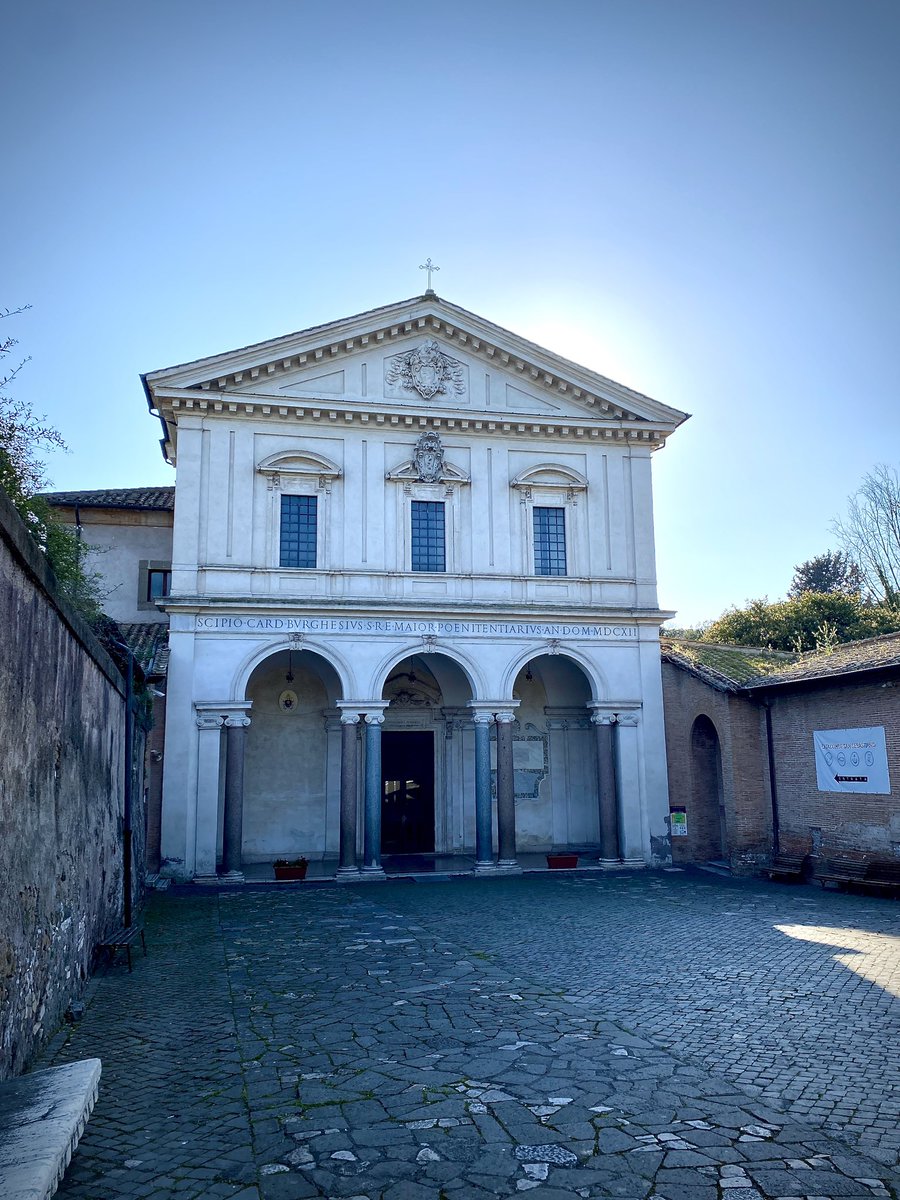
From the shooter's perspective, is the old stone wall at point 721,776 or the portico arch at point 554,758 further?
the portico arch at point 554,758

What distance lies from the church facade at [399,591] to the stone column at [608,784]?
0.05m

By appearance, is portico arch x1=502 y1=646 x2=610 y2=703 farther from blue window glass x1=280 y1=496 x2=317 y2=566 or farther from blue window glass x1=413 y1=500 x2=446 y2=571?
blue window glass x1=280 y1=496 x2=317 y2=566

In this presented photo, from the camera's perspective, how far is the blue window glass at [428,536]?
21.2 meters

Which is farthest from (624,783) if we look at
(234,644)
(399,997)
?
(399,997)

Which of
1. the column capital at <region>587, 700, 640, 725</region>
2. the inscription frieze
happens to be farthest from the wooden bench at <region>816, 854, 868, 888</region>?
the inscription frieze

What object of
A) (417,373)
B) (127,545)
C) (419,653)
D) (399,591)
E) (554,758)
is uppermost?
(417,373)

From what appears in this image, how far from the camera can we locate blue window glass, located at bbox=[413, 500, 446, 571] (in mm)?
21172

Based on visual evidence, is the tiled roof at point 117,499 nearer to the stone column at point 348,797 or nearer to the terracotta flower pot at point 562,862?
the stone column at point 348,797

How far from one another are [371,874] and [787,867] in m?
8.33

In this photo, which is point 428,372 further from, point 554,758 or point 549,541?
point 554,758

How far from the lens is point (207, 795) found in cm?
1888

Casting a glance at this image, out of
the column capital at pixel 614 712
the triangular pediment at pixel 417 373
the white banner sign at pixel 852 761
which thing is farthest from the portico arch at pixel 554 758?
the white banner sign at pixel 852 761

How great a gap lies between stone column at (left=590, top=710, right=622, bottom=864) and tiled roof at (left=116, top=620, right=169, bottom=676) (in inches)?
383

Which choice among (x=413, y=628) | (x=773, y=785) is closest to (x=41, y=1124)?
(x=413, y=628)
